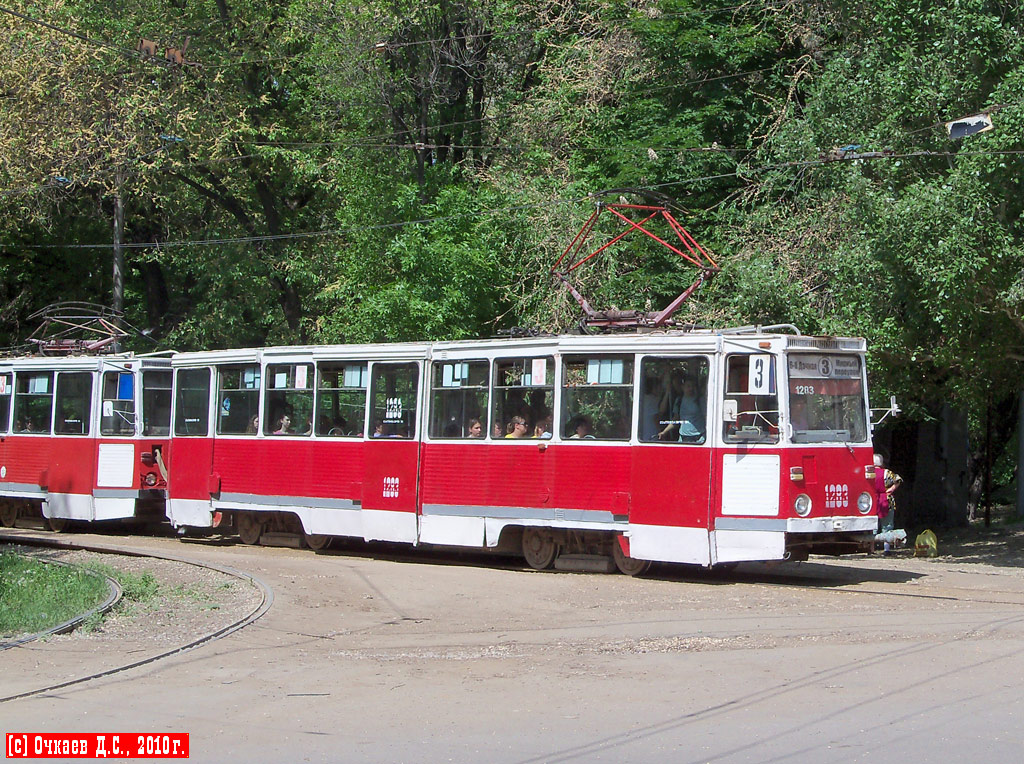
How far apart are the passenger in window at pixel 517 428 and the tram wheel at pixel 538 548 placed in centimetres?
132

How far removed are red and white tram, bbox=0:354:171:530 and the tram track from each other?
107 centimetres

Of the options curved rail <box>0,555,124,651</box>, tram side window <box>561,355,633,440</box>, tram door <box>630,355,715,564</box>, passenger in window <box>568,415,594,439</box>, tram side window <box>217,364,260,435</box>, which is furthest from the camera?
tram side window <box>217,364,260,435</box>

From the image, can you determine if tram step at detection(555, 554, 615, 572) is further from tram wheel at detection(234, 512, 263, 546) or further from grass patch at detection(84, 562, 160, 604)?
tram wheel at detection(234, 512, 263, 546)

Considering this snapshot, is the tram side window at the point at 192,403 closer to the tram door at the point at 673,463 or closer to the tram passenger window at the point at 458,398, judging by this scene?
the tram passenger window at the point at 458,398

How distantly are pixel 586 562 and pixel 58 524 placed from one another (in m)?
12.6

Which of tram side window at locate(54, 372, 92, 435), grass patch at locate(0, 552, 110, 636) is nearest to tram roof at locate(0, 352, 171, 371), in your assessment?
tram side window at locate(54, 372, 92, 435)

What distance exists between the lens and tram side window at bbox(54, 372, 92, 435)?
75.2 feet

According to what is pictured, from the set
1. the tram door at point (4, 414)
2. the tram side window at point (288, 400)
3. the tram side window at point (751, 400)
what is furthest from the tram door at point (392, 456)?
the tram door at point (4, 414)

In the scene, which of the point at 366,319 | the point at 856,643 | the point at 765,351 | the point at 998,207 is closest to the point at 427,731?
the point at 856,643

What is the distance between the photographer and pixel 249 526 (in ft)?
67.9

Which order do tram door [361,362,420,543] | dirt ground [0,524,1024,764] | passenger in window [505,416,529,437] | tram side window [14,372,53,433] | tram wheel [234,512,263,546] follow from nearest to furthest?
dirt ground [0,524,1024,764]
passenger in window [505,416,529,437]
tram door [361,362,420,543]
tram wheel [234,512,263,546]
tram side window [14,372,53,433]

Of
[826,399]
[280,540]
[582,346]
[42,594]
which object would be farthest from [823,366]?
[280,540]

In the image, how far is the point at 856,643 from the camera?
10.6 metres

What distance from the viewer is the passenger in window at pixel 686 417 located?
14.7m
